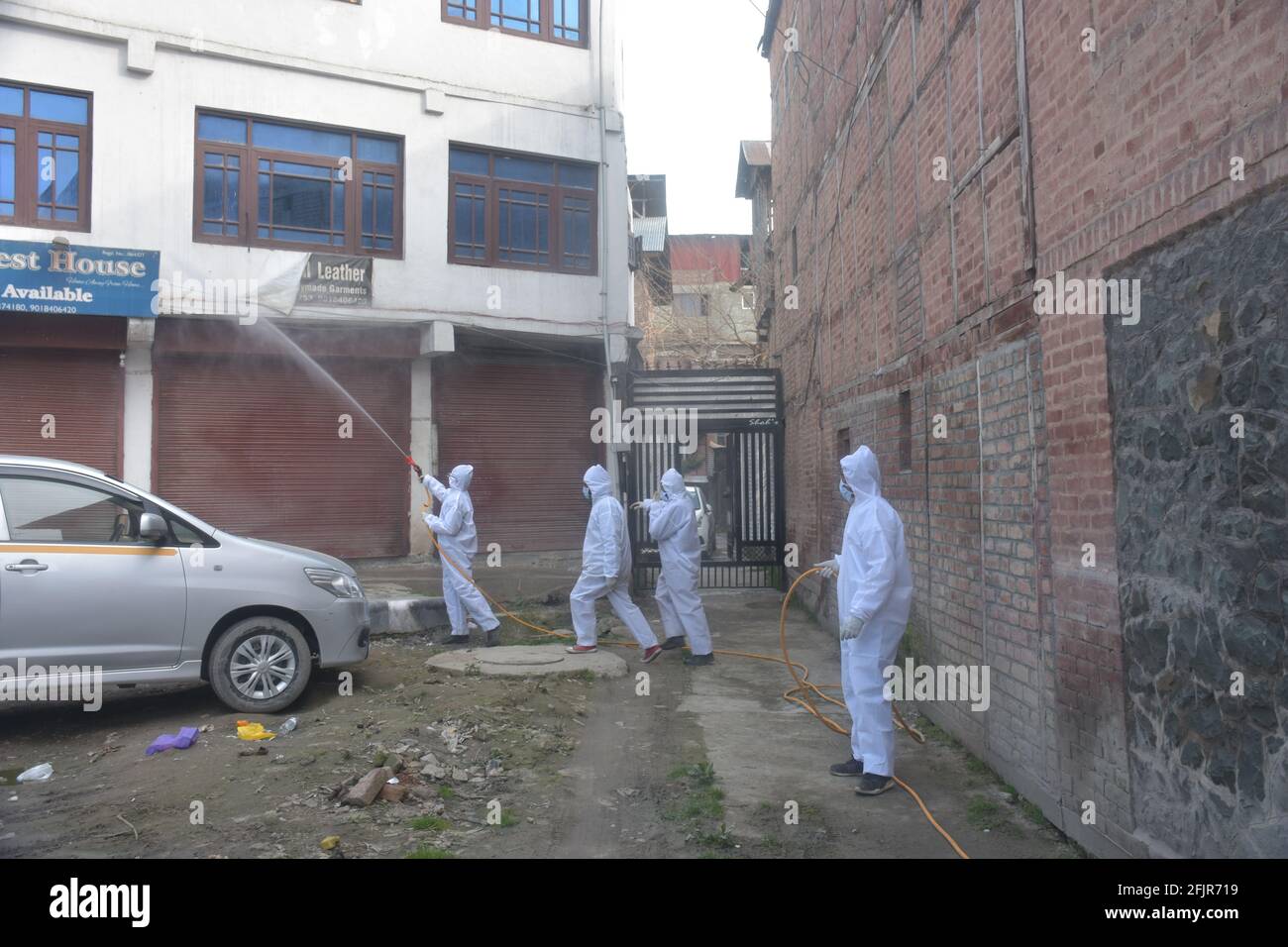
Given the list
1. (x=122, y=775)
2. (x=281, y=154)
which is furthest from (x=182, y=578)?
(x=281, y=154)

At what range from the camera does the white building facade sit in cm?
1162

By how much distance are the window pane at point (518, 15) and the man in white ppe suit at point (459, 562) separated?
737cm

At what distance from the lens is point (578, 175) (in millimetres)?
14445

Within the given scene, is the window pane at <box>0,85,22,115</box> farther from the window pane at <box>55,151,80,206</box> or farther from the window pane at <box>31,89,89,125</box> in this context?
the window pane at <box>55,151,80,206</box>

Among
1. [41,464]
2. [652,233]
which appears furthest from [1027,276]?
[652,233]

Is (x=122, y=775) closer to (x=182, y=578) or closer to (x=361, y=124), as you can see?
(x=182, y=578)

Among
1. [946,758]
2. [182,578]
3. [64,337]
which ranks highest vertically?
[64,337]

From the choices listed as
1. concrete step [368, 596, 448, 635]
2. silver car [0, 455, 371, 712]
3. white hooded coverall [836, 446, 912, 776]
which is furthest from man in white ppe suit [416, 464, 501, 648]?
white hooded coverall [836, 446, 912, 776]

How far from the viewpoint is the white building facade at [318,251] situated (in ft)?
38.1

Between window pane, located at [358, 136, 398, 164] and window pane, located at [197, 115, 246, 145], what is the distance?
1501mm

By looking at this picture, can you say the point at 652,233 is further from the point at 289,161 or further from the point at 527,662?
the point at 527,662
